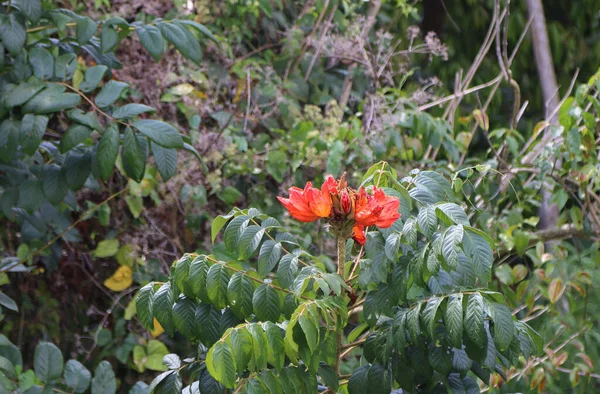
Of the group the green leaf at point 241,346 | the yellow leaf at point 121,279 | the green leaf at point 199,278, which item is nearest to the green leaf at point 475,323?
the green leaf at point 241,346

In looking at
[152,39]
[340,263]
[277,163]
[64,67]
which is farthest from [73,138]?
[277,163]

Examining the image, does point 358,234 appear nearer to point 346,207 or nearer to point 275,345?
point 346,207

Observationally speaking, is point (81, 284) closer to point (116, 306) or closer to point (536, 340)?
point (116, 306)

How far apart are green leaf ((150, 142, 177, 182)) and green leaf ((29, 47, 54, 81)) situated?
1.10ft

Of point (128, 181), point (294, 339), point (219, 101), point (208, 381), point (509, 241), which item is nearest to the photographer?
point (294, 339)

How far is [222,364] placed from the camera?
1328mm

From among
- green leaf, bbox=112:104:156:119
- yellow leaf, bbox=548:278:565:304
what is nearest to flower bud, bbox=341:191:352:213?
green leaf, bbox=112:104:156:119

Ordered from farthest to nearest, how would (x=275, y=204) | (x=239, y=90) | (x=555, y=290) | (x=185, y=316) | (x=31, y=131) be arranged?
(x=239, y=90) → (x=275, y=204) → (x=555, y=290) → (x=31, y=131) → (x=185, y=316)

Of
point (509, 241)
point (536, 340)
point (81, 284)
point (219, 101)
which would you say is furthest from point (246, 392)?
point (219, 101)

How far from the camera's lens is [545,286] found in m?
3.00

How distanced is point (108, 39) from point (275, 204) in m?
1.36

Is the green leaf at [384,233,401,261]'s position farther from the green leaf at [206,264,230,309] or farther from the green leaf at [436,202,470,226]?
the green leaf at [206,264,230,309]

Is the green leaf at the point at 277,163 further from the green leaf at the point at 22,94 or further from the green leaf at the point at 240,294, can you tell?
the green leaf at the point at 240,294

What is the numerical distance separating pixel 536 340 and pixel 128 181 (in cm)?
207
